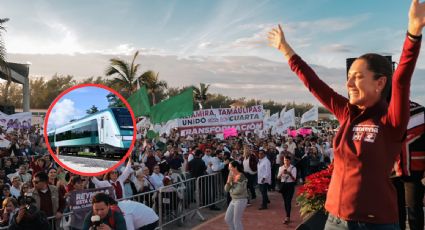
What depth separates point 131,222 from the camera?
5.62 m

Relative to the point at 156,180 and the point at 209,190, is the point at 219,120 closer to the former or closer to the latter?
the point at 209,190

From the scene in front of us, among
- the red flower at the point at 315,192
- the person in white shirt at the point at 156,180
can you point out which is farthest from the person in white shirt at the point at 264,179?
the red flower at the point at 315,192

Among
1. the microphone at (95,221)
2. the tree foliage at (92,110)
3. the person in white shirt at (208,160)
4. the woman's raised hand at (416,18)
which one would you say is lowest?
the person in white shirt at (208,160)

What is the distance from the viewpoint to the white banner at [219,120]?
1903 centimetres

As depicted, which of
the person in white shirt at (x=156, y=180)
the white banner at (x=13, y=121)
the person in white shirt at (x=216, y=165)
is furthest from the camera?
the white banner at (x=13, y=121)

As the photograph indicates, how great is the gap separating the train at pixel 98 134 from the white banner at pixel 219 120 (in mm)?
15361

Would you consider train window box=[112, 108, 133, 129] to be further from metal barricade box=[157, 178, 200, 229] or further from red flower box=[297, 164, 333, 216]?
metal barricade box=[157, 178, 200, 229]

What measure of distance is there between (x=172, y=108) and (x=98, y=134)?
38.6 feet

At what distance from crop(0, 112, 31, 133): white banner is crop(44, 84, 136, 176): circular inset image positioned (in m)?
15.8

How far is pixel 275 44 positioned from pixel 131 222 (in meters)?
3.79

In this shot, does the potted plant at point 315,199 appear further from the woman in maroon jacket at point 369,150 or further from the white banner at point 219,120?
the white banner at point 219,120

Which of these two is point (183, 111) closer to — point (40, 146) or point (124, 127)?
point (40, 146)

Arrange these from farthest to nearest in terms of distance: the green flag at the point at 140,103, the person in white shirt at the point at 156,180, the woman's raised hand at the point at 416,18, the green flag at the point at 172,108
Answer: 1. the green flag at the point at 172,108
2. the green flag at the point at 140,103
3. the person in white shirt at the point at 156,180
4. the woman's raised hand at the point at 416,18

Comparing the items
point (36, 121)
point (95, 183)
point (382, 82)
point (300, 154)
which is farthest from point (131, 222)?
point (36, 121)
